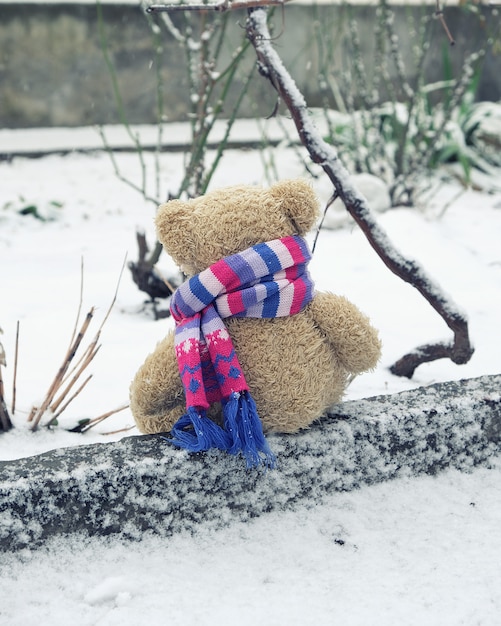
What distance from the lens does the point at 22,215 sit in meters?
3.26

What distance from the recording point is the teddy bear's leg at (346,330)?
1.28 metres

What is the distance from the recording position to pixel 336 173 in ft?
4.94

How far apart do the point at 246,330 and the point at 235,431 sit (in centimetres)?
19

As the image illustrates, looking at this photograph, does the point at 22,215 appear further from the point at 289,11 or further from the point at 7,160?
the point at 289,11

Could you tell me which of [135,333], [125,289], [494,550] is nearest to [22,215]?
[125,289]

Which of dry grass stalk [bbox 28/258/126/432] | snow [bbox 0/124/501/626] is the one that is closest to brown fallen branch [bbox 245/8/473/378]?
snow [bbox 0/124/501/626]

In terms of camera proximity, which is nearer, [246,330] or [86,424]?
[246,330]

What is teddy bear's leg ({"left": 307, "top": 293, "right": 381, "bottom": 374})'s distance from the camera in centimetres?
128

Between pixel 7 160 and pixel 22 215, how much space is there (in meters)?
1.52

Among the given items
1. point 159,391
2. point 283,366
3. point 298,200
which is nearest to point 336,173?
point 298,200

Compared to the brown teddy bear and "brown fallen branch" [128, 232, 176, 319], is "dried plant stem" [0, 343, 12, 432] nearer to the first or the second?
the brown teddy bear

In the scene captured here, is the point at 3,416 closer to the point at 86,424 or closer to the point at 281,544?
the point at 86,424

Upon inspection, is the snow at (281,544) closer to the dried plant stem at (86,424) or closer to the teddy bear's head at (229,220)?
the dried plant stem at (86,424)

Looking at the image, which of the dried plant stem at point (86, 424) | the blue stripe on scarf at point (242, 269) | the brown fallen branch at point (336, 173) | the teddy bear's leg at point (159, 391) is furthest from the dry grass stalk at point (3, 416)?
the brown fallen branch at point (336, 173)
